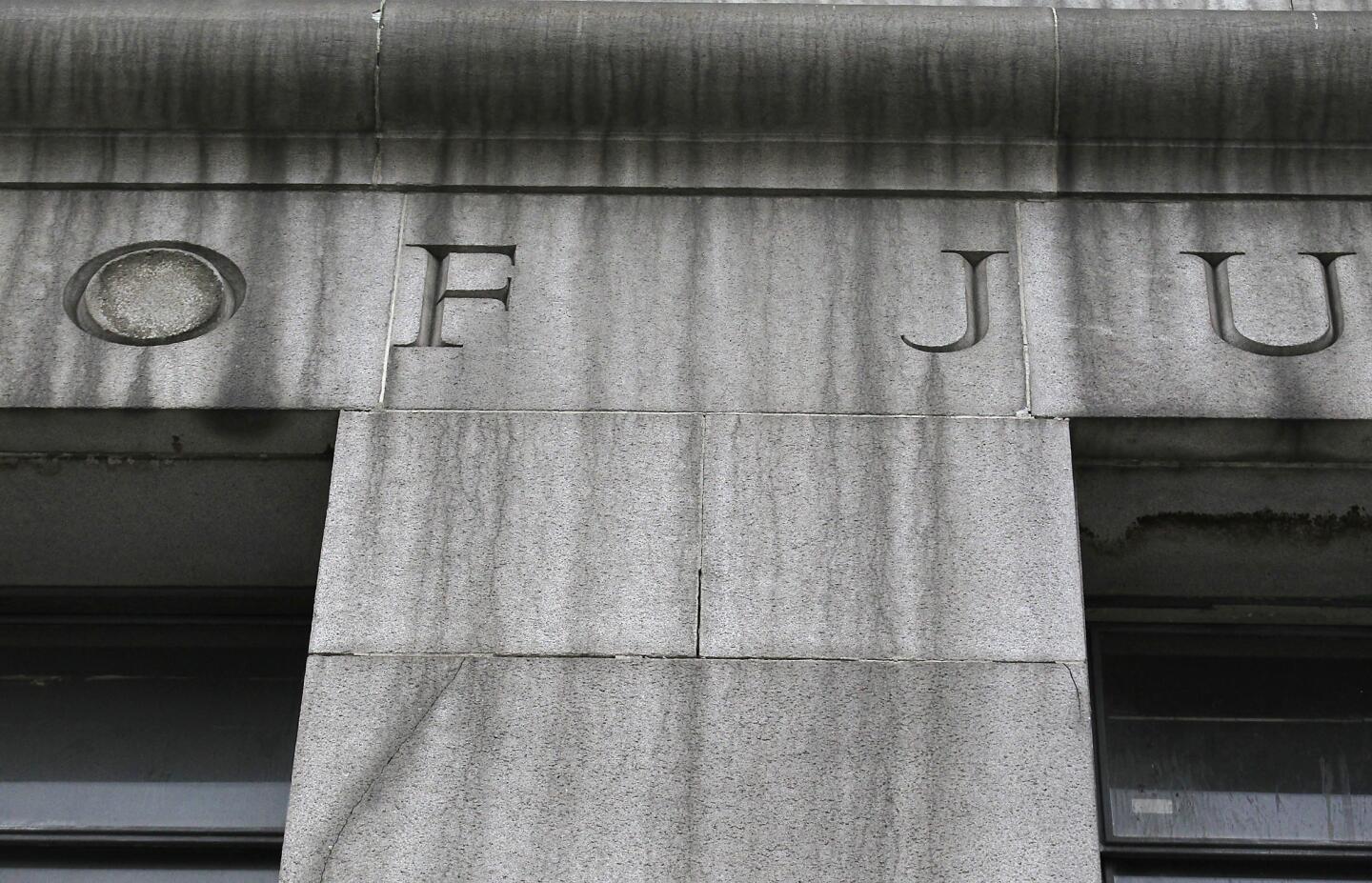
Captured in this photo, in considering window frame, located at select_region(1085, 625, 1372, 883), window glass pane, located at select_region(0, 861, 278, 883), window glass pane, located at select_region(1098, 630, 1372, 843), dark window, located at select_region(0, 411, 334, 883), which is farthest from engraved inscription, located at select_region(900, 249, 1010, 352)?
window glass pane, located at select_region(0, 861, 278, 883)

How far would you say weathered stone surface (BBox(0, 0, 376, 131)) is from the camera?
6094mm

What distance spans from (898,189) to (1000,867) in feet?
7.95

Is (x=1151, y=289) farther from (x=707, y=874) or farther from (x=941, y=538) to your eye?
(x=707, y=874)

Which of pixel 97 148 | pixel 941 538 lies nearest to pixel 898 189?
pixel 941 538

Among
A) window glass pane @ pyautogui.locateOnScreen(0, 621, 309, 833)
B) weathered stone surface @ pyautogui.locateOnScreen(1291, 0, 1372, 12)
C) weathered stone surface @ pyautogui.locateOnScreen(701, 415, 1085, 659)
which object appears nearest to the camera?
weathered stone surface @ pyautogui.locateOnScreen(701, 415, 1085, 659)

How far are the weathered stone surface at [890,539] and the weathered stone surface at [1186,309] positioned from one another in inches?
12.2

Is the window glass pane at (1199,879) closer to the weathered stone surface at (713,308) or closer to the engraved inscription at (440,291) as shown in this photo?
the weathered stone surface at (713,308)

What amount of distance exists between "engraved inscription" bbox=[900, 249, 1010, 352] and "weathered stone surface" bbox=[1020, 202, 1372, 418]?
154 millimetres

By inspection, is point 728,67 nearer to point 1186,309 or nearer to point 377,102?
point 377,102

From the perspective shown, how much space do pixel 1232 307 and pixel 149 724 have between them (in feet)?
13.3

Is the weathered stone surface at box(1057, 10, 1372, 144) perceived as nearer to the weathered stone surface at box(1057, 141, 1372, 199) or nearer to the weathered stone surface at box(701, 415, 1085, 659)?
the weathered stone surface at box(1057, 141, 1372, 199)

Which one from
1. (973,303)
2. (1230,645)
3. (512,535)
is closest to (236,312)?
(512,535)

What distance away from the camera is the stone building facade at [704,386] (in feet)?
16.7

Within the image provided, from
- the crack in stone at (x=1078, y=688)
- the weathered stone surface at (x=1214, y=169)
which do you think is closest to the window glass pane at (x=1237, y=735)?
the crack in stone at (x=1078, y=688)
